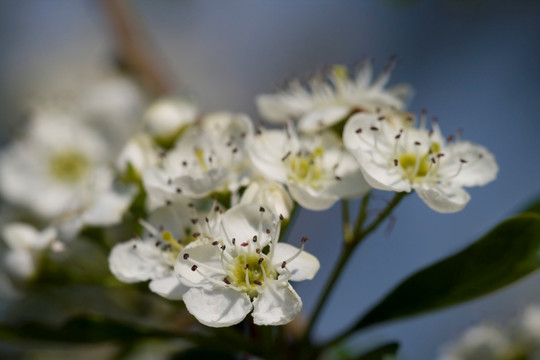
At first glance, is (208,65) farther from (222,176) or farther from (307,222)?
(222,176)

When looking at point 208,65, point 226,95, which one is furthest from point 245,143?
point 208,65

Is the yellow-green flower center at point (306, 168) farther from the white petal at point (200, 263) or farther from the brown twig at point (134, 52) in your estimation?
the brown twig at point (134, 52)

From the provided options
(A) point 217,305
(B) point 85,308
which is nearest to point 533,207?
(A) point 217,305

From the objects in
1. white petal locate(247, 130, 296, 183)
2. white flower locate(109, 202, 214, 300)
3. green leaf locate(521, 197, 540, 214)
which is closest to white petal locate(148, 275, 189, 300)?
white flower locate(109, 202, 214, 300)

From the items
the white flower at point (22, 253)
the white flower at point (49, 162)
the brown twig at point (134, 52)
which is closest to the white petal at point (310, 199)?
the white flower at point (22, 253)

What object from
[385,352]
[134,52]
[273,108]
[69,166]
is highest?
[134,52]

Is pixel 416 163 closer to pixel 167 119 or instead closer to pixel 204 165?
pixel 204 165

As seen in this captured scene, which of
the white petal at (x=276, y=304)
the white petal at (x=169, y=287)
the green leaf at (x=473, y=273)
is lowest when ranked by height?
the white petal at (x=276, y=304)

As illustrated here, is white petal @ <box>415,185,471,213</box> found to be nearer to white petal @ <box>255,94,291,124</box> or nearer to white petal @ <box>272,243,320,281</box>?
white petal @ <box>272,243,320,281</box>
